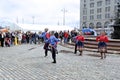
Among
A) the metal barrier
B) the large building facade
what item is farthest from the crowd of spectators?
the large building facade

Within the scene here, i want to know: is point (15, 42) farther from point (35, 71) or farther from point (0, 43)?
point (35, 71)

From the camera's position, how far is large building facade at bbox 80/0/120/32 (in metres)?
119

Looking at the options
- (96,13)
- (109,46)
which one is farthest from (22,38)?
(96,13)

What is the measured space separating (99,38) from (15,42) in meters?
17.5

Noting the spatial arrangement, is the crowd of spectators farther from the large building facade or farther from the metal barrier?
the large building facade

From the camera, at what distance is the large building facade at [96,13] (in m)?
119

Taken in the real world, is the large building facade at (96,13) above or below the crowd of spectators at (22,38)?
above

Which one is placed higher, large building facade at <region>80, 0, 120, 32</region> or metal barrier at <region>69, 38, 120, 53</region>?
large building facade at <region>80, 0, 120, 32</region>

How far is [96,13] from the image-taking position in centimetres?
12588

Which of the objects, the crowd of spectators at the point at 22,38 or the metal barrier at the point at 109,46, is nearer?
the metal barrier at the point at 109,46

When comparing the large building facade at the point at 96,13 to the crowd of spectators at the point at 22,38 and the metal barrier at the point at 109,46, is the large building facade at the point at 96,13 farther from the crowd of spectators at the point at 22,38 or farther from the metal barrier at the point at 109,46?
the metal barrier at the point at 109,46

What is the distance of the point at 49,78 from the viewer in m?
10.3

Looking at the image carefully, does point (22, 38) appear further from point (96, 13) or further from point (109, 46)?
point (96, 13)

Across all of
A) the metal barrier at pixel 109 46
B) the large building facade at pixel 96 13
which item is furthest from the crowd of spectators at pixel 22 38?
the large building facade at pixel 96 13
